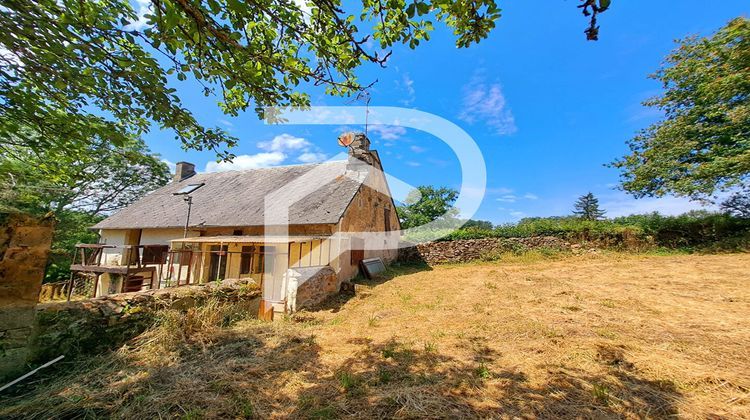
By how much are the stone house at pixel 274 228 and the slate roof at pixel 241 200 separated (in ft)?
0.20

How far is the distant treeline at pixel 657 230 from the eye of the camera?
1338 cm

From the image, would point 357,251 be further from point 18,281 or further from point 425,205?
point 425,205

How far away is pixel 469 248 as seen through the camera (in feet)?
56.7

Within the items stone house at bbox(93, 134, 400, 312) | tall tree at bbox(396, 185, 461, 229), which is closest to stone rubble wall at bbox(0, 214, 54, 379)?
stone house at bbox(93, 134, 400, 312)

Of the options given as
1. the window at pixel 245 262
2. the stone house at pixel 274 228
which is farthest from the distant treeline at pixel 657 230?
the window at pixel 245 262

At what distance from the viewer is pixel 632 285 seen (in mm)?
8438

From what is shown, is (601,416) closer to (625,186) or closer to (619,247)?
(619,247)

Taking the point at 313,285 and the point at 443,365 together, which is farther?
the point at 313,285

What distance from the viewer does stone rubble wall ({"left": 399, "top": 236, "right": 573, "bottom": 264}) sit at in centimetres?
1599

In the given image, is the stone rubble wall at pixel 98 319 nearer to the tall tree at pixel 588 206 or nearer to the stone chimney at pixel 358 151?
the stone chimney at pixel 358 151

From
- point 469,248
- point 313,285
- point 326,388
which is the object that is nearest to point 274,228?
point 313,285

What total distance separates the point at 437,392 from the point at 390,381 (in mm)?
643

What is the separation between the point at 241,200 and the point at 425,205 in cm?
2576

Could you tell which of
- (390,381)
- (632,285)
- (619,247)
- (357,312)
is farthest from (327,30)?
(619,247)
